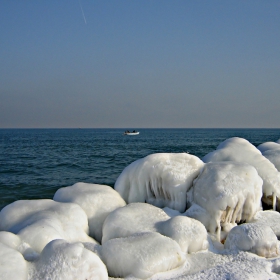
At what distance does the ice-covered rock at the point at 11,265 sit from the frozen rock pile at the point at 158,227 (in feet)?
0.04

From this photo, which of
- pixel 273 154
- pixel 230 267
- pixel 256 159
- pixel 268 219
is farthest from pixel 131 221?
pixel 273 154

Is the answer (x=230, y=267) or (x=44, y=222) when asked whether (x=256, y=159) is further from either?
(x=44, y=222)

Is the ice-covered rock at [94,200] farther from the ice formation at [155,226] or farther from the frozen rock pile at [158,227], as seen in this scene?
the ice formation at [155,226]

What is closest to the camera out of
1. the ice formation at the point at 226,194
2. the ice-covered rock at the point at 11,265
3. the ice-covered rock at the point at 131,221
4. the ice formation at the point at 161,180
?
the ice-covered rock at the point at 11,265

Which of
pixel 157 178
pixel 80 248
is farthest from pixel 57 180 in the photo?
pixel 80 248

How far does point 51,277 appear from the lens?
368cm

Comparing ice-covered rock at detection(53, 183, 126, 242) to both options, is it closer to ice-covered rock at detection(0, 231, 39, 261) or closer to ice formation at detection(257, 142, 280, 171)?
ice-covered rock at detection(0, 231, 39, 261)

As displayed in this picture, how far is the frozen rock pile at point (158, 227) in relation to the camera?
159 inches

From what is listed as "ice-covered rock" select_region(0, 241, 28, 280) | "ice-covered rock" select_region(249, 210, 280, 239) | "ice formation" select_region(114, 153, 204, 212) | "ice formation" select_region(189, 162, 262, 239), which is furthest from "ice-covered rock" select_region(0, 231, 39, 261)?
"ice-covered rock" select_region(249, 210, 280, 239)

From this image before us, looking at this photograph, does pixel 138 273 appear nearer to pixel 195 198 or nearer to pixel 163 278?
pixel 163 278

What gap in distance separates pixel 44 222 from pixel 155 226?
1.83 m

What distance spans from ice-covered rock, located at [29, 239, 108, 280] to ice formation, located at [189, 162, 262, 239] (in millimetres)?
2778

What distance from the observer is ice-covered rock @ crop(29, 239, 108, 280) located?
372 cm

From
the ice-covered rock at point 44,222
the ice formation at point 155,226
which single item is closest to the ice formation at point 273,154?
the ice formation at point 155,226
